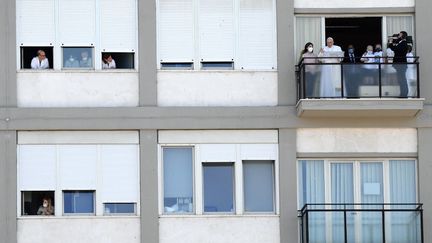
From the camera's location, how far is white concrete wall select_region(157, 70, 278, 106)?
38.2 m

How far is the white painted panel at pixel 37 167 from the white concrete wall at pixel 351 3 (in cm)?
764

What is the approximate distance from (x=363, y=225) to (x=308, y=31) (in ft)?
17.9

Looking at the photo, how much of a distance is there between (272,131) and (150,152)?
3236 millimetres

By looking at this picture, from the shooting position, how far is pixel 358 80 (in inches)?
1475

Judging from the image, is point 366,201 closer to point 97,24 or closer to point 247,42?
point 247,42

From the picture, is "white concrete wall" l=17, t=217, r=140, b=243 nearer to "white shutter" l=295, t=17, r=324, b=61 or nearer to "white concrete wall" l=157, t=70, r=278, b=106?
"white concrete wall" l=157, t=70, r=278, b=106

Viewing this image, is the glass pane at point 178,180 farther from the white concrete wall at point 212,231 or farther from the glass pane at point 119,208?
the glass pane at point 119,208

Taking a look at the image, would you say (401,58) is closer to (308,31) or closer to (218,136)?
(308,31)

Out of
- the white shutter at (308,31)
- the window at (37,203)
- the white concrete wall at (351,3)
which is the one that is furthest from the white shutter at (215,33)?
the window at (37,203)

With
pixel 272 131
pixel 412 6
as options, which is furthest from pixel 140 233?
→ pixel 412 6

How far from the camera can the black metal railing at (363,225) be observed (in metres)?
37.1

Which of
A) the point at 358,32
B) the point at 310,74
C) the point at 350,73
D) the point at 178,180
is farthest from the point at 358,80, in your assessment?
the point at 178,180

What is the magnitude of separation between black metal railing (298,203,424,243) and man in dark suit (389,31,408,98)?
10.1 feet

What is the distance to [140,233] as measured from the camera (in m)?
37.6
